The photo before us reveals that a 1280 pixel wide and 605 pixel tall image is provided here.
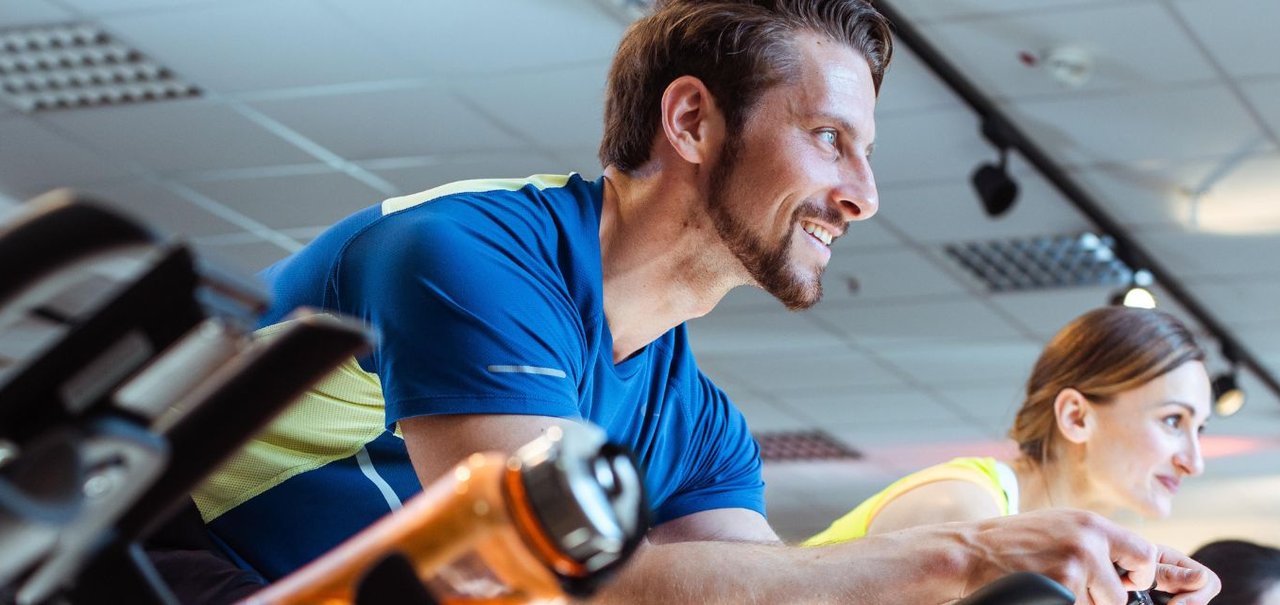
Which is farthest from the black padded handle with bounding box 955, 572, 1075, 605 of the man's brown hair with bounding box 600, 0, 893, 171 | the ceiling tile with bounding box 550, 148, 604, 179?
the ceiling tile with bounding box 550, 148, 604, 179

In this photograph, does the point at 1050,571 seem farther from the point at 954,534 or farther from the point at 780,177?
the point at 780,177

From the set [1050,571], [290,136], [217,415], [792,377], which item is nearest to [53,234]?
[217,415]

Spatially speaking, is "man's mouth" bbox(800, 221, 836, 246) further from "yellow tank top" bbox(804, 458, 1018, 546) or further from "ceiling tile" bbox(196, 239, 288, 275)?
"ceiling tile" bbox(196, 239, 288, 275)

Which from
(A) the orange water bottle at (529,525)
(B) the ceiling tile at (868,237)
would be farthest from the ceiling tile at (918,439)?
(A) the orange water bottle at (529,525)

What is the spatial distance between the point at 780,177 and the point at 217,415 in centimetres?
102

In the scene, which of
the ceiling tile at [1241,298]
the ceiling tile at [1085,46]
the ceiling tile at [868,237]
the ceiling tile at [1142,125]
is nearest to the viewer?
the ceiling tile at [1085,46]

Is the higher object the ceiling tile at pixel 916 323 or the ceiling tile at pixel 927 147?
the ceiling tile at pixel 927 147

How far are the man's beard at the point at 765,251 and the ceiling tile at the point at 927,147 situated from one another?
2.86 m

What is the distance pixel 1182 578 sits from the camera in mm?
1424

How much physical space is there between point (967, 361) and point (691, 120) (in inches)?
204

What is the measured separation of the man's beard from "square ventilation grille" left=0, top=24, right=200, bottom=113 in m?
2.99

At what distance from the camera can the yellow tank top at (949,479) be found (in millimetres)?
2062

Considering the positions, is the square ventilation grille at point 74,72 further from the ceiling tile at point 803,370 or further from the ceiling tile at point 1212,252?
the ceiling tile at point 1212,252

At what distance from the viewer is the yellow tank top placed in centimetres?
206
